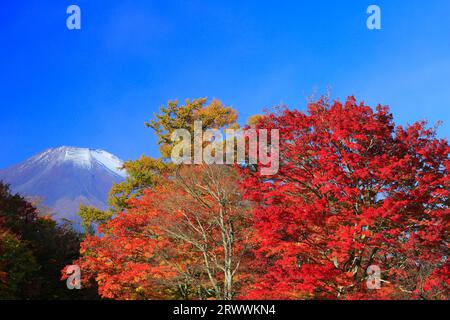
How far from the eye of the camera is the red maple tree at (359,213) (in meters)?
12.7

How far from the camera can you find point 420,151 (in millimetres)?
13383

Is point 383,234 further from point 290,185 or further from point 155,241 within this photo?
point 155,241

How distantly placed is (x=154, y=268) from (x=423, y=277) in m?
9.35

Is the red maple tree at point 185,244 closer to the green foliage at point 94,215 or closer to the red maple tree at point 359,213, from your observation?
the red maple tree at point 359,213

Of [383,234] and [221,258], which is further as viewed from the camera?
[221,258]

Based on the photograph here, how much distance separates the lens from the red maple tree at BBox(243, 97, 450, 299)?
12727 millimetres

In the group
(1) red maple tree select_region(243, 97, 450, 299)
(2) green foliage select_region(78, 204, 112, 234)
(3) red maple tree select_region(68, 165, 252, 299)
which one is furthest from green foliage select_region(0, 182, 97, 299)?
(1) red maple tree select_region(243, 97, 450, 299)

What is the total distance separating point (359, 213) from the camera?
1375 centimetres

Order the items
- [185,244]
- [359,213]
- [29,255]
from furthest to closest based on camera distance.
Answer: [29,255], [185,244], [359,213]

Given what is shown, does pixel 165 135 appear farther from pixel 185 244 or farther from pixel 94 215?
pixel 185 244

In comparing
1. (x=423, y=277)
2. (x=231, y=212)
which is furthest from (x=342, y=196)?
(x=231, y=212)

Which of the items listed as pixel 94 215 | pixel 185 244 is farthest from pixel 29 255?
pixel 94 215

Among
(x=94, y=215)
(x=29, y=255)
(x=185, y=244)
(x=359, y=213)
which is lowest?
(x=29, y=255)

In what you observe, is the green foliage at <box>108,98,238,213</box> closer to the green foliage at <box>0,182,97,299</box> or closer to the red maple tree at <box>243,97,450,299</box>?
the green foliage at <box>0,182,97,299</box>
